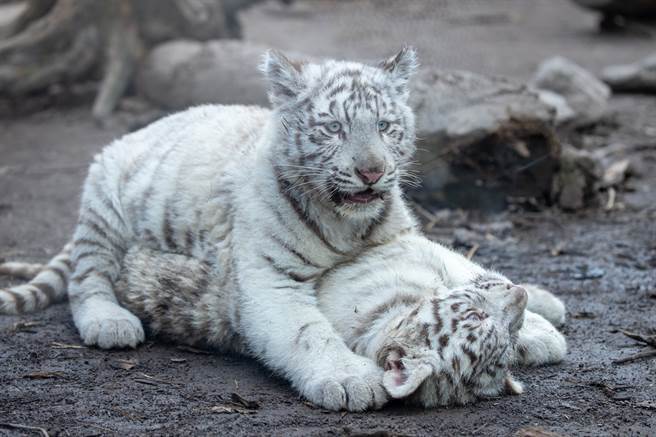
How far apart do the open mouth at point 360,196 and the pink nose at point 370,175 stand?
68 mm

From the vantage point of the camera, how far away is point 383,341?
3.45m

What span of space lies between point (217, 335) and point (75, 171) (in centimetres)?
341

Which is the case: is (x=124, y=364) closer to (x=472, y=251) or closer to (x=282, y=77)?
(x=282, y=77)

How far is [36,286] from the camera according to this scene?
4.46 meters

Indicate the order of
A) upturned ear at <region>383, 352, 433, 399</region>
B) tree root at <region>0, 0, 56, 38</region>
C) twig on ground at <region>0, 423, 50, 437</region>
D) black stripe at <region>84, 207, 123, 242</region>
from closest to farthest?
twig on ground at <region>0, 423, 50, 437</region> → upturned ear at <region>383, 352, 433, 399</region> → black stripe at <region>84, 207, 123, 242</region> → tree root at <region>0, 0, 56, 38</region>

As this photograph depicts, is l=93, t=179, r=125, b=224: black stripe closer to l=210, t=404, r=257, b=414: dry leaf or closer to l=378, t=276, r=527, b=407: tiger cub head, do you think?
l=210, t=404, r=257, b=414: dry leaf

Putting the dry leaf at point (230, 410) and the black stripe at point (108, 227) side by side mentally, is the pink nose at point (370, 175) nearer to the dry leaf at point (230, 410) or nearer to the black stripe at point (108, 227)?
the dry leaf at point (230, 410)

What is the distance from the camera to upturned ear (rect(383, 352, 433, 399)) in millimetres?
3104

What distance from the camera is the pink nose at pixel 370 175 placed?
11.6ft

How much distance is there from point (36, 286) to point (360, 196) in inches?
70.8

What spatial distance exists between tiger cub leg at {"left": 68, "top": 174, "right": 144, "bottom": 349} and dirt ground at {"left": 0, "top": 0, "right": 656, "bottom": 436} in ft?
0.27

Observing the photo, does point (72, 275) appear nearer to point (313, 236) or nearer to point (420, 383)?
point (313, 236)

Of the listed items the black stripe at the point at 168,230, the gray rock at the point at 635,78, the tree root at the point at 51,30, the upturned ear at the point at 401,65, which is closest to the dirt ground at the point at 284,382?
the gray rock at the point at 635,78

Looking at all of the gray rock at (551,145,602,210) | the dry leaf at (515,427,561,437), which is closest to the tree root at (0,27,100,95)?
the gray rock at (551,145,602,210)
